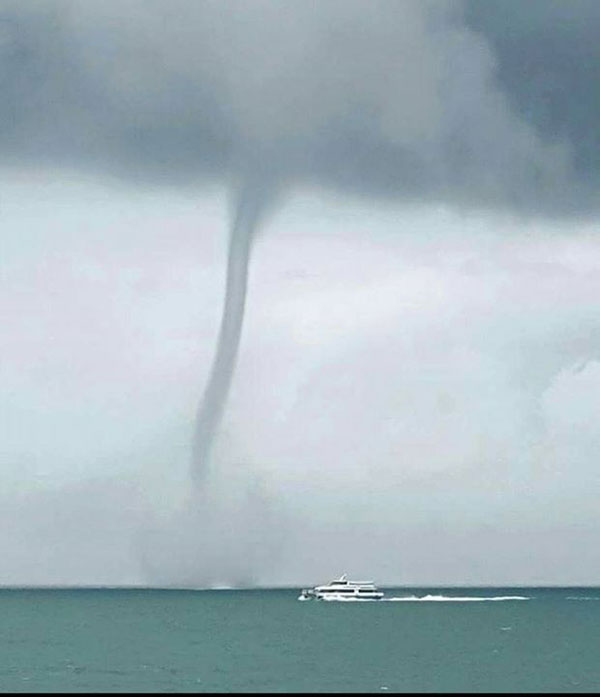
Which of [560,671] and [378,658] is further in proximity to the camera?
[378,658]

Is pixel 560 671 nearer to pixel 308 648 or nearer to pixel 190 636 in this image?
pixel 308 648

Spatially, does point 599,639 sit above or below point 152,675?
above

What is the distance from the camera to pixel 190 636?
19025 cm

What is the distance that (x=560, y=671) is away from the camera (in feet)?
445

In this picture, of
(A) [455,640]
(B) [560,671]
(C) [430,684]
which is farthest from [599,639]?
(C) [430,684]

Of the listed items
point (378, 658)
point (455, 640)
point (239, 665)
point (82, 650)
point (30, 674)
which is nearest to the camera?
point (30, 674)

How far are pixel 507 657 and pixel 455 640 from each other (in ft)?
104

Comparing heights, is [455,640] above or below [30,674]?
above

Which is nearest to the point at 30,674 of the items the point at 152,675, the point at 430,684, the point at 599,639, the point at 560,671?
the point at 152,675

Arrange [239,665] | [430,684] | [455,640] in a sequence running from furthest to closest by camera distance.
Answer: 1. [455,640]
2. [239,665]
3. [430,684]

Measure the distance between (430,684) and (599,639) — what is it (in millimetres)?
75249

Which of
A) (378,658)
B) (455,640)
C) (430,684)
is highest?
(455,640)

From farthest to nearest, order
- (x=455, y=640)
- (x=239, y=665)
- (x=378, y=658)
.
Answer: (x=455, y=640)
(x=378, y=658)
(x=239, y=665)

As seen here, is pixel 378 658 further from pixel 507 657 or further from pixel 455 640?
pixel 455 640
